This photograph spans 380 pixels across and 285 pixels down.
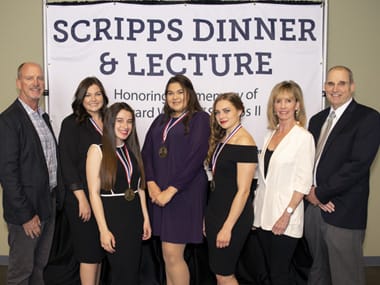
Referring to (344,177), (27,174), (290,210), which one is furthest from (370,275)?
(27,174)

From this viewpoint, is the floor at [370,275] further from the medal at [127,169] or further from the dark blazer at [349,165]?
the medal at [127,169]

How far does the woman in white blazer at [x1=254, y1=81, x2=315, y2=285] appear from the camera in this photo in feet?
7.39

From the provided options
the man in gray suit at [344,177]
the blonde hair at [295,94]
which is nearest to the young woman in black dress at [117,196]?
the blonde hair at [295,94]

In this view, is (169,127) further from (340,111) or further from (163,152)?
(340,111)

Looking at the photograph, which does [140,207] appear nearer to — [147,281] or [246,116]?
[147,281]

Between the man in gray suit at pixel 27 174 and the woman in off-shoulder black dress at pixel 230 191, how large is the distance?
1.14 m

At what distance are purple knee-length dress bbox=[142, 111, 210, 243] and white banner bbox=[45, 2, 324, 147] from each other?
2.68ft

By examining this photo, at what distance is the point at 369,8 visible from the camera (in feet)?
11.2

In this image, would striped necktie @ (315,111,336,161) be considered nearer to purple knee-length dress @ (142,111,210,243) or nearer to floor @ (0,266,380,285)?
purple knee-length dress @ (142,111,210,243)

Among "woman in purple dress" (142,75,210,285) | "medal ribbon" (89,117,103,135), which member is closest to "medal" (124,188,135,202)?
"woman in purple dress" (142,75,210,285)

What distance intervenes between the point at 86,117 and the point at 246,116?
1.37 m

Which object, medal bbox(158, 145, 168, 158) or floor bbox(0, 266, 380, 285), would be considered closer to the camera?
medal bbox(158, 145, 168, 158)

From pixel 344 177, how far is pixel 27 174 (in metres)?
1.99

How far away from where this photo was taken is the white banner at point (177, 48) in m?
3.20
